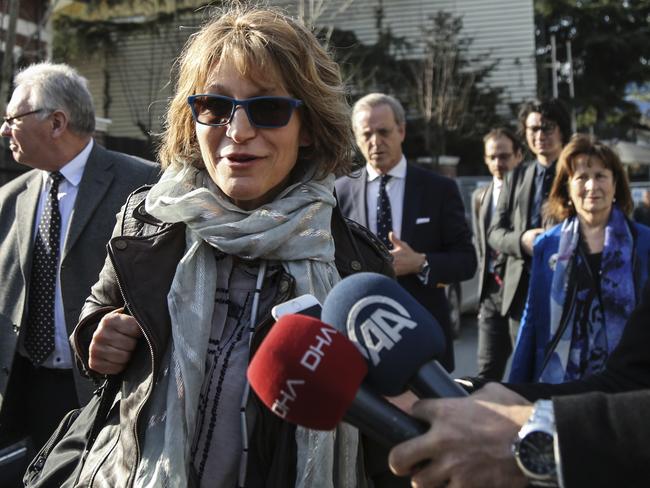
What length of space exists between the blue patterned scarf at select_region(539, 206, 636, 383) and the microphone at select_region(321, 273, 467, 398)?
3193mm

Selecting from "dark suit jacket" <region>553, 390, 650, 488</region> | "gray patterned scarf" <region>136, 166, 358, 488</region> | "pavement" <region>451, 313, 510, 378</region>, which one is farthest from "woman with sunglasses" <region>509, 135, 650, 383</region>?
"dark suit jacket" <region>553, 390, 650, 488</region>

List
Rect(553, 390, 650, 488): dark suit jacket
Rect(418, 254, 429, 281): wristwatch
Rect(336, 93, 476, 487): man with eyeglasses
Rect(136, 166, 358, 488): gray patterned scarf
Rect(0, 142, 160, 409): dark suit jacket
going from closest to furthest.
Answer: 1. Rect(553, 390, 650, 488): dark suit jacket
2. Rect(136, 166, 358, 488): gray patterned scarf
3. Rect(0, 142, 160, 409): dark suit jacket
4. Rect(418, 254, 429, 281): wristwatch
5. Rect(336, 93, 476, 487): man with eyeglasses

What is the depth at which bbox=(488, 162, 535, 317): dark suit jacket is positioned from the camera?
5.89m

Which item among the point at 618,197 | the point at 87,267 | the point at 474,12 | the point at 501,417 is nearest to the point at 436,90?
the point at 474,12

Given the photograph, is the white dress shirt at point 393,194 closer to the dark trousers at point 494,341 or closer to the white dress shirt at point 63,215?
the dark trousers at point 494,341

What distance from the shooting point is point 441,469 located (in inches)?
58.5

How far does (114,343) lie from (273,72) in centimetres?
93

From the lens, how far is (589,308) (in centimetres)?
460

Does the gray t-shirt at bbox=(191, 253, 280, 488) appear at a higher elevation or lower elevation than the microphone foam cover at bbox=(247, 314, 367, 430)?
lower

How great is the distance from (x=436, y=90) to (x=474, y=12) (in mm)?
4931

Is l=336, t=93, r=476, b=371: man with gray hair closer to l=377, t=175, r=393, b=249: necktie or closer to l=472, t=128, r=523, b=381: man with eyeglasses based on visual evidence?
l=377, t=175, r=393, b=249: necktie

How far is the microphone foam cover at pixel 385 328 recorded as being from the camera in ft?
4.96

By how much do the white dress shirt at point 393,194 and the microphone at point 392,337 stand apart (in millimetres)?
3680

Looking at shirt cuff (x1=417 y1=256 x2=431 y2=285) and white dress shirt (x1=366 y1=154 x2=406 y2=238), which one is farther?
white dress shirt (x1=366 y1=154 x2=406 y2=238)
